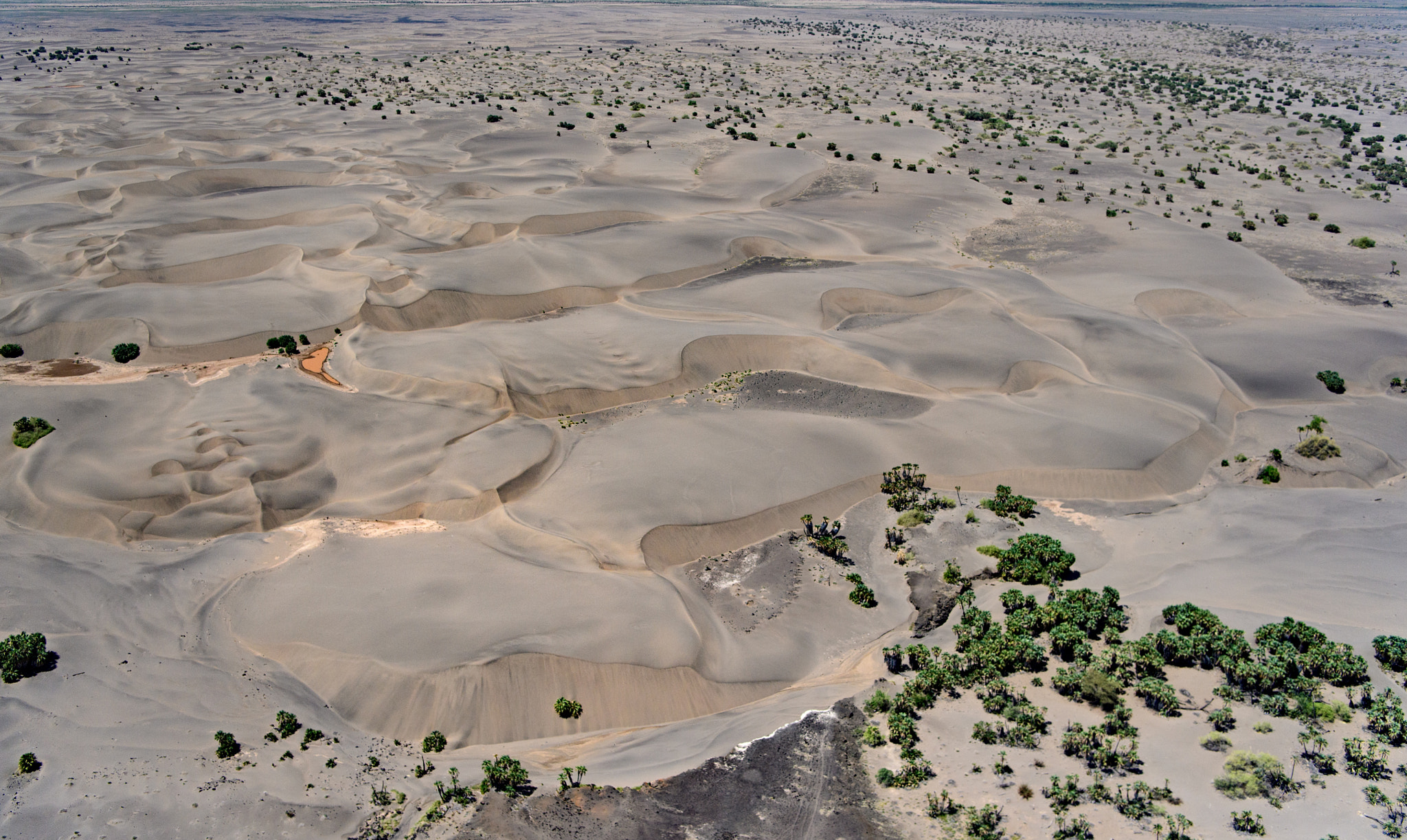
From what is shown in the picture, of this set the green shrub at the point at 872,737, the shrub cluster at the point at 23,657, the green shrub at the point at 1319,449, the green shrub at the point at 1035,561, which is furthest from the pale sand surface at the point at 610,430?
the green shrub at the point at 1035,561

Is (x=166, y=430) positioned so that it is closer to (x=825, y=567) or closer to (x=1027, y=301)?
(x=825, y=567)

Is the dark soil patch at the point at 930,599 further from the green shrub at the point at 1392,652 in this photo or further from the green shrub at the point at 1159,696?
the green shrub at the point at 1392,652

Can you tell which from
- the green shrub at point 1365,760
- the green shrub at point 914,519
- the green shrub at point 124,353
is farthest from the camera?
the green shrub at point 124,353

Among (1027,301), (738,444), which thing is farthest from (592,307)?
(1027,301)

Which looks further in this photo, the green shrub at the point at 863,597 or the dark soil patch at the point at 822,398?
the dark soil patch at the point at 822,398

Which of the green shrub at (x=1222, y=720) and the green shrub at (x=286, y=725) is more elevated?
the green shrub at (x=1222, y=720)

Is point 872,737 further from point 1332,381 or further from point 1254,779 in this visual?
point 1332,381

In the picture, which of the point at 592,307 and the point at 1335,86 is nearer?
the point at 592,307
